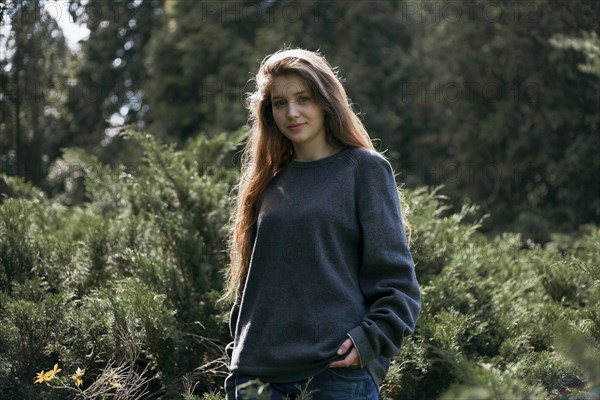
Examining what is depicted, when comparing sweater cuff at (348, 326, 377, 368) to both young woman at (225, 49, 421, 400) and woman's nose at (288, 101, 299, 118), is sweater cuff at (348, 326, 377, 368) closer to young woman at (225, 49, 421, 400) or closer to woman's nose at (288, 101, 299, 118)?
young woman at (225, 49, 421, 400)

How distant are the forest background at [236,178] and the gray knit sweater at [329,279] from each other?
0.35 metres

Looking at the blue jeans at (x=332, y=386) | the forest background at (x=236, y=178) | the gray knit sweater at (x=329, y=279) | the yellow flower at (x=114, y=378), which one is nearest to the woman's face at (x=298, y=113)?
the gray knit sweater at (x=329, y=279)

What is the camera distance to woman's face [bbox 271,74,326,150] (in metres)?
2.73

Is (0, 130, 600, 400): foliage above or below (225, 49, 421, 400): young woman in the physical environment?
below

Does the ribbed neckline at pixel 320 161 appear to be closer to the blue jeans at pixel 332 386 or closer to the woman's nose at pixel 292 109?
the woman's nose at pixel 292 109

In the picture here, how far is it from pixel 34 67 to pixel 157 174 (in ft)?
15.8

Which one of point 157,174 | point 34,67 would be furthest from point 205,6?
point 157,174

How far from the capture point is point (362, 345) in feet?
8.07

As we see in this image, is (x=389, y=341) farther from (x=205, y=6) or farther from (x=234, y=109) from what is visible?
(x=205, y=6)

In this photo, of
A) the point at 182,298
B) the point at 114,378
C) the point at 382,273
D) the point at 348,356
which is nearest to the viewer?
the point at 348,356

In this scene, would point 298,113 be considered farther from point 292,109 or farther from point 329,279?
point 329,279

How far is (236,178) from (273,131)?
91.7 inches

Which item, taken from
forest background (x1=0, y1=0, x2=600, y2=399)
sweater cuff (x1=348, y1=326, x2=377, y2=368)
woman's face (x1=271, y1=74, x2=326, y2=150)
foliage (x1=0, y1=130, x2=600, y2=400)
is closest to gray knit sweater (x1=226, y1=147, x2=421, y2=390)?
sweater cuff (x1=348, y1=326, x2=377, y2=368)

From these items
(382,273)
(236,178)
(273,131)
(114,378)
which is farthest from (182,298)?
(382,273)
